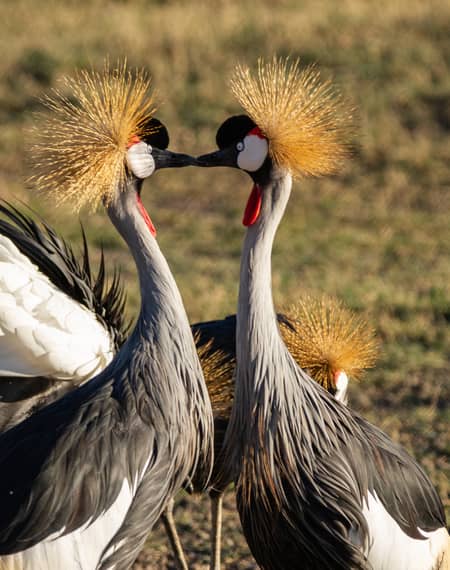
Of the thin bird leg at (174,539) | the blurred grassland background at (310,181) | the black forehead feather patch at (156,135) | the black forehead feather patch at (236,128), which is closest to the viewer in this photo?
the black forehead feather patch at (236,128)

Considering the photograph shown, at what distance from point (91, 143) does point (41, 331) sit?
462 mm

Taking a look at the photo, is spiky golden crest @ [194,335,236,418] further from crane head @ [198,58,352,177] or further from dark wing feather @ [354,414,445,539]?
crane head @ [198,58,352,177]

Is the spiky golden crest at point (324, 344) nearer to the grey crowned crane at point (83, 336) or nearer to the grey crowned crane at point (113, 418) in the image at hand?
the grey crowned crane at point (83, 336)

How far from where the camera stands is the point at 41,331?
8.07ft

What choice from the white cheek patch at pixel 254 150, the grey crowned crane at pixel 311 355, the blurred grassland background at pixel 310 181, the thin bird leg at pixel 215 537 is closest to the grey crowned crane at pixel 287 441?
the white cheek patch at pixel 254 150

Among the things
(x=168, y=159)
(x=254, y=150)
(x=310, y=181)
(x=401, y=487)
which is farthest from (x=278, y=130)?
(x=310, y=181)

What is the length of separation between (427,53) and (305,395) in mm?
6791

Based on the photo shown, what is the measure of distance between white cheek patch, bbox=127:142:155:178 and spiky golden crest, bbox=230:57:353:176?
0.22 metres

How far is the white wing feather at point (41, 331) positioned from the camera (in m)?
2.45

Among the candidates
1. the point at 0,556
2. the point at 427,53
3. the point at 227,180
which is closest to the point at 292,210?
the point at 227,180

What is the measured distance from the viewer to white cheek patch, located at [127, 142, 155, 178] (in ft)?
7.45

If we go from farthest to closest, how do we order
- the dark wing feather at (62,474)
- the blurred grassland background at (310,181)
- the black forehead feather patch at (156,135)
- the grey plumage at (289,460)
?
the blurred grassland background at (310,181)
the black forehead feather patch at (156,135)
the grey plumage at (289,460)
the dark wing feather at (62,474)

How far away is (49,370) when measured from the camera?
2.48 metres

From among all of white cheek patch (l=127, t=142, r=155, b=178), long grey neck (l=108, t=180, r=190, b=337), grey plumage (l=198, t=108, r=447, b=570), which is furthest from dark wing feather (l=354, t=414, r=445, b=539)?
white cheek patch (l=127, t=142, r=155, b=178)
